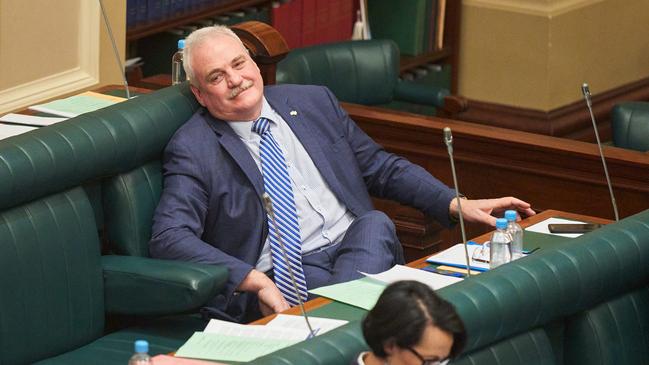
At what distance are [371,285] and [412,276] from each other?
0.34 ft

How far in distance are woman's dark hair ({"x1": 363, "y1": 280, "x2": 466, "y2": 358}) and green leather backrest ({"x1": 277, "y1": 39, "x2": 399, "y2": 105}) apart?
120 inches

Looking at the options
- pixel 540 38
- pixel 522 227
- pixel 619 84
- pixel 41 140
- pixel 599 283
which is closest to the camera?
pixel 599 283

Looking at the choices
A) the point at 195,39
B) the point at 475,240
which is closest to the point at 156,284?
the point at 195,39

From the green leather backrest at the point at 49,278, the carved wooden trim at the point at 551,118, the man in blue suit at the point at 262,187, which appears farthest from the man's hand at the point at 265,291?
the carved wooden trim at the point at 551,118

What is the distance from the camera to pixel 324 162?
409 centimetres

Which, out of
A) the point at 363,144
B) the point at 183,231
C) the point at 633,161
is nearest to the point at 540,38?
the point at 633,161

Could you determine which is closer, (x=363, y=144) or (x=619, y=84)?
(x=363, y=144)

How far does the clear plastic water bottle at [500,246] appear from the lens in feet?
11.9

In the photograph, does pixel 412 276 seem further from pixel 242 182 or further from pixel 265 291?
pixel 242 182

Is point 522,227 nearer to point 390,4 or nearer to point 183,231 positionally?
point 183,231

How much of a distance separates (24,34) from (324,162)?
1212 millimetres

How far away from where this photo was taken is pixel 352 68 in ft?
18.8

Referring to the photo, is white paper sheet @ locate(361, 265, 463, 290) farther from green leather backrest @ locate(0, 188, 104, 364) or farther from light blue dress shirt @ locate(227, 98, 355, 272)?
green leather backrest @ locate(0, 188, 104, 364)

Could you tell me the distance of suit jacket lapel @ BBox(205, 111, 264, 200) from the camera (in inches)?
155
